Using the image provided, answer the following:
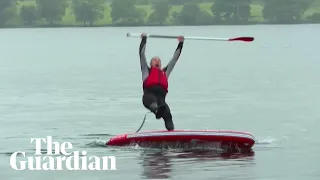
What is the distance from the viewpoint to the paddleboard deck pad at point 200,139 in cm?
2680

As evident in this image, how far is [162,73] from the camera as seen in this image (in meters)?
26.6

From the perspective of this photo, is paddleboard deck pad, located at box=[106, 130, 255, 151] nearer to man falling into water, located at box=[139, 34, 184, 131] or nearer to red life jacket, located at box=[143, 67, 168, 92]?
man falling into water, located at box=[139, 34, 184, 131]

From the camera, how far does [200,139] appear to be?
2686 cm

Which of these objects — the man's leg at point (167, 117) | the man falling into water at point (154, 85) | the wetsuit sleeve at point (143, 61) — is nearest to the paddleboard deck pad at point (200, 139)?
the man's leg at point (167, 117)

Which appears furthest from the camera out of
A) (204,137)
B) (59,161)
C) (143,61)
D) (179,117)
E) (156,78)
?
(179,117)

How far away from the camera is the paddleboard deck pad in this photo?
26.8m

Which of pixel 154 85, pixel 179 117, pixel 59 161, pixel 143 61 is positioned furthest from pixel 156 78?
pixel 179 117

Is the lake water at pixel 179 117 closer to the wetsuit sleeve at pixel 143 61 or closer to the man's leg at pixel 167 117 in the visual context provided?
the man's leg at pixel 167 117

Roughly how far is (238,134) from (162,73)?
2.48 metres

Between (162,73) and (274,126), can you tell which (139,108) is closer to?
(274,126)

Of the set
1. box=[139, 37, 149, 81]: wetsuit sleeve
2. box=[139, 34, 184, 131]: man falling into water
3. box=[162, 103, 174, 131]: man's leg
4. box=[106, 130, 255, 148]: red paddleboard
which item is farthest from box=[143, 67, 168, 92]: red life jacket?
box=[106, 130, 255, 148]: red paddleboard

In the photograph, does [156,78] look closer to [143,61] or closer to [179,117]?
[143,61]

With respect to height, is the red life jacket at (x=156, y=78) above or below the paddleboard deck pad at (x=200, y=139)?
above

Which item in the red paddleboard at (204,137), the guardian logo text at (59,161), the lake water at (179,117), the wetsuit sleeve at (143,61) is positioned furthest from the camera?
the red paddleboard at (204,137)
